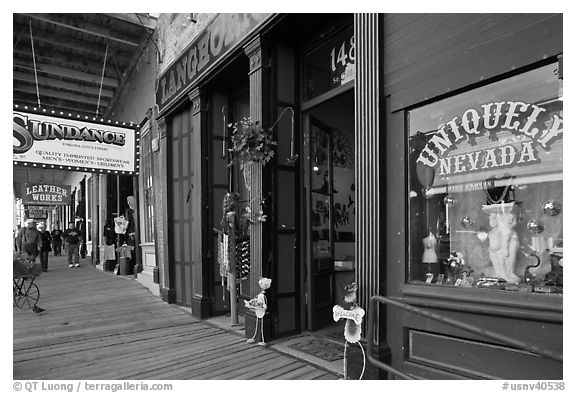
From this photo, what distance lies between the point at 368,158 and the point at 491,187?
3.18ft

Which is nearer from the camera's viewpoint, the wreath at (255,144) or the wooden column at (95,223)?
the wreath at (255,144)

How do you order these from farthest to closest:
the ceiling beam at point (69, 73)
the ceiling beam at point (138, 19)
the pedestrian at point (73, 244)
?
1. the pedestrian at point (73, 244)
2. the ceiling beam at point (69, 73)
3. the ceiling beam at point (138, 19)

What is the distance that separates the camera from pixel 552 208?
8.08 feet

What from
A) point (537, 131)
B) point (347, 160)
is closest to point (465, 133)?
point (537, 131)

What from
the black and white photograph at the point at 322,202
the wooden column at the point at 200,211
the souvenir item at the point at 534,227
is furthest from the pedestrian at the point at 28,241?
the souvenir item at the point at 534,227

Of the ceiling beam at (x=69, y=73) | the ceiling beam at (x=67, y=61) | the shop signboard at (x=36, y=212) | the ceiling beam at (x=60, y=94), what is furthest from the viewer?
the shop signboard at (x=36, y=212)

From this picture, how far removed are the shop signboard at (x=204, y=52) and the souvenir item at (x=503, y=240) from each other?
3.23 meters

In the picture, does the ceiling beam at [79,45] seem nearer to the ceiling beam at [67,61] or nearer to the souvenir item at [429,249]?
the ceiling beam at [67,61]

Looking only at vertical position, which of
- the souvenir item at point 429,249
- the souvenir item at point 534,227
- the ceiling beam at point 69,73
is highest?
the ceiling beam at point 69,73

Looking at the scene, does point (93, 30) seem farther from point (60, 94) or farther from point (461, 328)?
point (461, 328)

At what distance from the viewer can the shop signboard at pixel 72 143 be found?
22.3 ft

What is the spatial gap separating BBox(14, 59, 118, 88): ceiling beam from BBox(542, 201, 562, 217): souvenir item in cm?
1101
